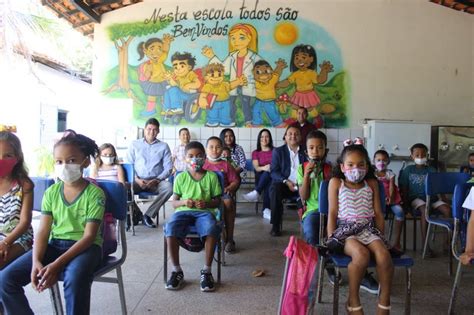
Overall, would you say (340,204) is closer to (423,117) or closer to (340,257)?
(340,257)

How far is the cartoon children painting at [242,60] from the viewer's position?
6.06 m

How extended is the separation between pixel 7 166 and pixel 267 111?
4.41m

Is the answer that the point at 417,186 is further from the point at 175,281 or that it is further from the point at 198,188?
the point at 175,281

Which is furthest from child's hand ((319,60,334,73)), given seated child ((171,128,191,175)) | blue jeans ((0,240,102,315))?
blue jeans ((0,240,102,315))

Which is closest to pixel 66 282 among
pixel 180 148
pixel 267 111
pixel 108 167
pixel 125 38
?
pixel 108 167

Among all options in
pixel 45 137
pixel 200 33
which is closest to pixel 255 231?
pixel 200 33

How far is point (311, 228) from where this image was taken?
8.65ft

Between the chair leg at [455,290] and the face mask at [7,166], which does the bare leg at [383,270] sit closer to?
the chair leg at [455,290]

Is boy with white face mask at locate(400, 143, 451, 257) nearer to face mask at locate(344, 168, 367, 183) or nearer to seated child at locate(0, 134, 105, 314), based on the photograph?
face mask at locate(344, 168, 367, 183)

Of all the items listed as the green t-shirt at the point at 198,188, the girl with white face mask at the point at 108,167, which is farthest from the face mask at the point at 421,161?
the girl with white face mask at the point at 108,167

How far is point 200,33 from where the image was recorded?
241 inches

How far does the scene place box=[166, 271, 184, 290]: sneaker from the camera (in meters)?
2.66

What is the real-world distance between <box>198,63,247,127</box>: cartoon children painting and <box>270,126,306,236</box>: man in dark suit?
77.1 inches

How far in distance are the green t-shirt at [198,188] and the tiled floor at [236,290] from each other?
0.57m
